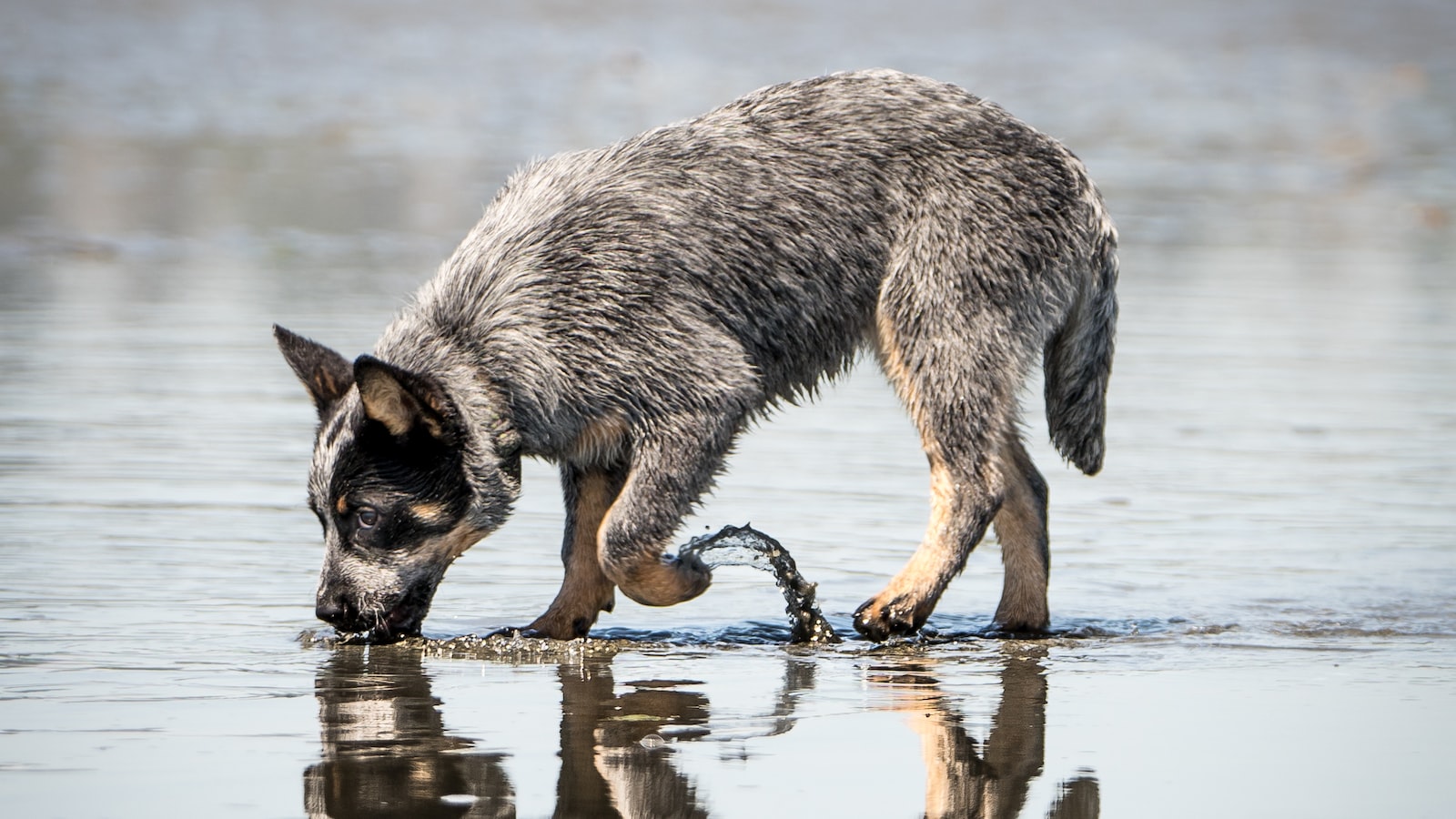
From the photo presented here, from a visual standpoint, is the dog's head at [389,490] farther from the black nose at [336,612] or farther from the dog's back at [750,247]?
the dog's back at [750,247]

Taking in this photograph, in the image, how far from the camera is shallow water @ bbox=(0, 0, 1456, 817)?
17.2 ft

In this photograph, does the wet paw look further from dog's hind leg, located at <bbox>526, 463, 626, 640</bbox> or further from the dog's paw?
the dog's paw

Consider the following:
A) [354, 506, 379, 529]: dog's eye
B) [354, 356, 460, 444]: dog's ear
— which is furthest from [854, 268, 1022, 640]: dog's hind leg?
[354, 506, 379, 529]: dog's eye

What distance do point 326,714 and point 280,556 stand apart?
222 centimetres

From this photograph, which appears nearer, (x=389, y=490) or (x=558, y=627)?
(x=389, y=490)

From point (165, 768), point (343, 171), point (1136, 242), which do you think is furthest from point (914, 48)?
point (165, 768)

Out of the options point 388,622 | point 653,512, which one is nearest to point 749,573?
point 653,512

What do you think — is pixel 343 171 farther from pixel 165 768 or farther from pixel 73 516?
pixel 165 768

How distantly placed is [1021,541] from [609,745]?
97.0 inches

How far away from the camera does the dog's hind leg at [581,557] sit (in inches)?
283

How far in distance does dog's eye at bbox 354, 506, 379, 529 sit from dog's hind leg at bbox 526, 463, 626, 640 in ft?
2.58

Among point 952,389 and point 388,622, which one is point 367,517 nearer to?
point 388,622

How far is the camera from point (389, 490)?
6.59 meters

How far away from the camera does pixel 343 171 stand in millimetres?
21922
